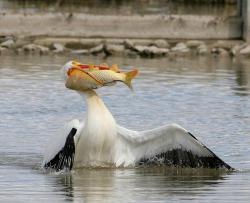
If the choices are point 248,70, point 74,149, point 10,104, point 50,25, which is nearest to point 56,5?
point 50,25

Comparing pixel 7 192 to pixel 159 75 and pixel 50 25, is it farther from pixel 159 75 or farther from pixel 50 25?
pixel 50 25

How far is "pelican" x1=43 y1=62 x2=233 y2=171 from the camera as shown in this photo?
13.2 meters

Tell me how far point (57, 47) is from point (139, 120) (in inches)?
414

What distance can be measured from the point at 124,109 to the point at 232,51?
31.8 feet

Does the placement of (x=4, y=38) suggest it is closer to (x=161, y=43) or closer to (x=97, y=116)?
(x=161, y=43)

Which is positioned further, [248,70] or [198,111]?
[248,70]

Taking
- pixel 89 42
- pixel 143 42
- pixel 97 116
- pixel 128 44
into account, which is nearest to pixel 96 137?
pixel 97 116

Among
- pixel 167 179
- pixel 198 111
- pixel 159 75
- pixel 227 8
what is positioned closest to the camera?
pixel 167 179

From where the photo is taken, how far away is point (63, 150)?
42.6ft

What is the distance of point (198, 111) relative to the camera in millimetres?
18438

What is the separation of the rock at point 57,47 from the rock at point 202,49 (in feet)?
10.2

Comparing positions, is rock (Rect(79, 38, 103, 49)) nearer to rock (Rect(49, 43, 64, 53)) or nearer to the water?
rock (Rect(49, 43, 64, 53))

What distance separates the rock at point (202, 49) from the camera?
28077mm

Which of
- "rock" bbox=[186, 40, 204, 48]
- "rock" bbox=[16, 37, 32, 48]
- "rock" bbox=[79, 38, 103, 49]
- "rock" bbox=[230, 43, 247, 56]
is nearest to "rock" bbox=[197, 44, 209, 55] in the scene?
"rock" bbox=[186, 40, 204, 48]
